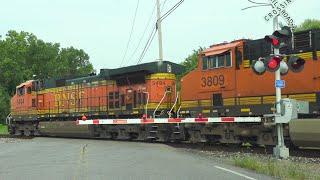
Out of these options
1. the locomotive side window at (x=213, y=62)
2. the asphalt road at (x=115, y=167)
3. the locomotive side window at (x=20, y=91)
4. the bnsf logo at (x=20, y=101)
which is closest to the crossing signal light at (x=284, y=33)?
the asphalt road at (x=115, y=167)

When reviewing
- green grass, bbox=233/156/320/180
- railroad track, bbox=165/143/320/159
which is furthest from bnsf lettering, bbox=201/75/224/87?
green grass, bbox=233/156/320/180

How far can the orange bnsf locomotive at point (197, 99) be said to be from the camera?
16.6 metres

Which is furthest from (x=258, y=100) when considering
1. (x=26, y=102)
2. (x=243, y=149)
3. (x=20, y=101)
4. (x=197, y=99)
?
(x=20, y=101)

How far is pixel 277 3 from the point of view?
15.1 m

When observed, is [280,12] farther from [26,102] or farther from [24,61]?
[24,61]

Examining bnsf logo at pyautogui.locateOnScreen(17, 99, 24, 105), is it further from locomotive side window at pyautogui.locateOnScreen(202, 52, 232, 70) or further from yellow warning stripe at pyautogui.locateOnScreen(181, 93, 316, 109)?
locomotive side window at pyautogui.locateOnScreen(202, 52, 232, 70)

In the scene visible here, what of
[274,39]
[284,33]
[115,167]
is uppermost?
[284,33]

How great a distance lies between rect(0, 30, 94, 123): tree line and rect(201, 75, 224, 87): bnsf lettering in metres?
58.1

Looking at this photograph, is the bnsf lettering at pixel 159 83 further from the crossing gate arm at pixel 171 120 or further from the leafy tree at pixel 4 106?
the leafy tree at pixel 4 106

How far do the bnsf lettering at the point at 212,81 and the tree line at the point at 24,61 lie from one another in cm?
5814

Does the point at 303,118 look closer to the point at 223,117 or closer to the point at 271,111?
the point at 271,111

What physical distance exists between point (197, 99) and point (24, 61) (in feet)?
238

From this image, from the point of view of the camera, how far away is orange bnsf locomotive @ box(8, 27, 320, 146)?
655 inches

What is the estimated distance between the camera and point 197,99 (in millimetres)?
20344
